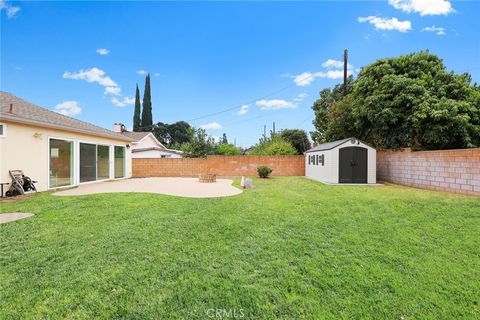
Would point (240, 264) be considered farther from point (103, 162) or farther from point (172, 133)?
point (172, 133)

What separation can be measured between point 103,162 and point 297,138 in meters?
25.9

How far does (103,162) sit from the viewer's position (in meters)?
12.3

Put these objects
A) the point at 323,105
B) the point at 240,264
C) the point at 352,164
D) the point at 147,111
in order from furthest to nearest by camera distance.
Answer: the point at 147,111 → the point at 323,105 → the point at 352,164 → the point at 240,264

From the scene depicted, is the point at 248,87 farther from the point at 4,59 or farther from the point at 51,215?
the point at 51,215

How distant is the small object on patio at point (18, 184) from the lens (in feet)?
24.4


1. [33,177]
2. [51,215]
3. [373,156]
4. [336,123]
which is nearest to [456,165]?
[373,156]

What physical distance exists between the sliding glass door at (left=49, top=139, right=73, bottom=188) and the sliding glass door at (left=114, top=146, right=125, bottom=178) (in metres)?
3.31

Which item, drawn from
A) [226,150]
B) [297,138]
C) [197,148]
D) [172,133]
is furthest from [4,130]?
[172,133]

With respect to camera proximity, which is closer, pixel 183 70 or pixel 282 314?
pixel 282 314

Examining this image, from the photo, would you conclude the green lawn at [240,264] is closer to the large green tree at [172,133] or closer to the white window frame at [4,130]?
the white window frame at [4,130]

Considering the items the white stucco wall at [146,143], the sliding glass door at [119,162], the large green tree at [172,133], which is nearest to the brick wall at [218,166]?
the sliding glass door at [119,162]

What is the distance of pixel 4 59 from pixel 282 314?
13068mm

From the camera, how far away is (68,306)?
→ 7.08 ft

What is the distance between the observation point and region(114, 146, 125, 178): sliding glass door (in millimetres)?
13406
